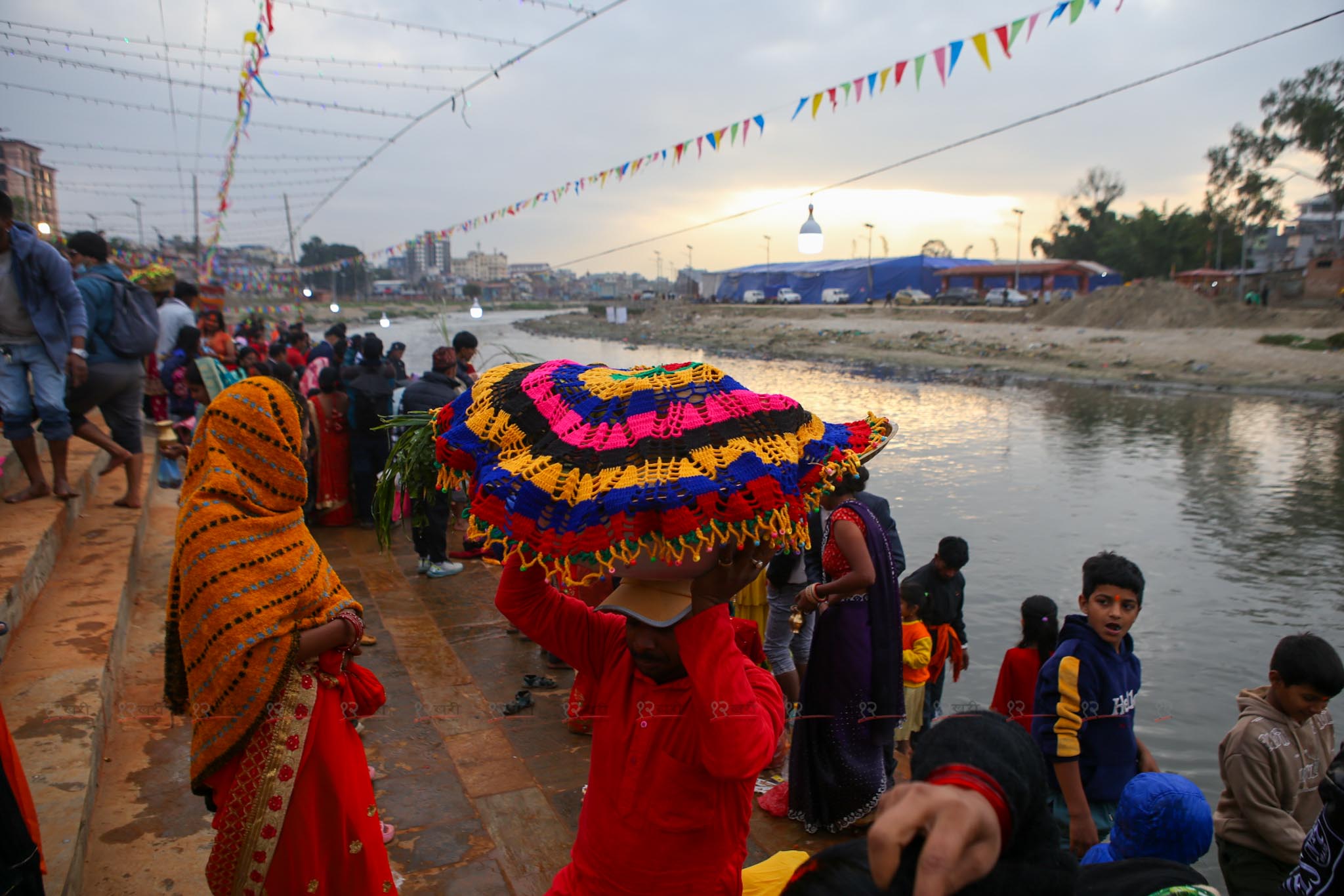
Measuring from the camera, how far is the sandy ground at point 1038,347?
26.2 m

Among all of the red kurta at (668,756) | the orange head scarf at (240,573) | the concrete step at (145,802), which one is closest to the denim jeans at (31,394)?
the concrete step at (145,802)

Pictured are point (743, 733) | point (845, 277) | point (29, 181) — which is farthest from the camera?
point (845, 277)

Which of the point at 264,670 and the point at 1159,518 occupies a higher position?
the point at 264,670

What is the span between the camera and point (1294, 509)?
12.3 meters

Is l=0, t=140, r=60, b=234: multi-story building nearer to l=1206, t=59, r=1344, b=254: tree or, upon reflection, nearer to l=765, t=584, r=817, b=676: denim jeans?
l=765, t=584, r=817, b=676: denim jeans

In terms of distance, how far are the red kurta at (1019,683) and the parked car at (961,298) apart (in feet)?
179

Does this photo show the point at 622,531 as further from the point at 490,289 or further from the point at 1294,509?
the point at 490,289

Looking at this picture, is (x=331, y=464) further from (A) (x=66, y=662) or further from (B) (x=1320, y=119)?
(B) (x=1320, y=119)

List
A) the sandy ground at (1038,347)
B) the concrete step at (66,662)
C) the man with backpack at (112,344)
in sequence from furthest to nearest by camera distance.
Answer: the sandy ground at (1038,347)
the man with backpack at (112,344)
the concrete step at (66,662)

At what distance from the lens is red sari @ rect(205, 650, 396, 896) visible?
213 cm

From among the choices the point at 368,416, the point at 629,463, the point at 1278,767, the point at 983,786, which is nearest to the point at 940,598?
the point at 1278,767

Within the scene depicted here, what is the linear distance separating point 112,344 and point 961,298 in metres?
58.7

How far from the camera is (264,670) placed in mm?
2137

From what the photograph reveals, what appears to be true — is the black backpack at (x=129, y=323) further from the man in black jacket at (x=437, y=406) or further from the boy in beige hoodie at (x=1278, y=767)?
the boy in beige hoodie at (x=1278, y=767)
